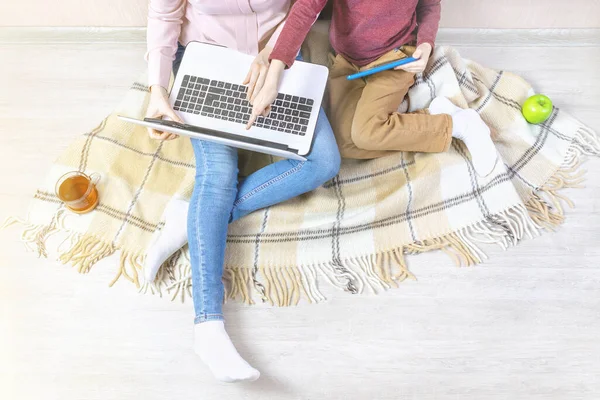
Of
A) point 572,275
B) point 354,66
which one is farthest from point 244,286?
point 572,275

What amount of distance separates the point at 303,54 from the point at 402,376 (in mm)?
860

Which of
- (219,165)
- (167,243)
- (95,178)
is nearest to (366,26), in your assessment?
(219,165)

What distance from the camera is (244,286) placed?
43.4 inches

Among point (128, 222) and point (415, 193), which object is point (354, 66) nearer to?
point (415, 193)

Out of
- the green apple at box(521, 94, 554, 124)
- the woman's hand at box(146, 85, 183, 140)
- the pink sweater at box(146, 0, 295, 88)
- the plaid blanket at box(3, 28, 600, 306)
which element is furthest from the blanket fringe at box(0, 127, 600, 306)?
the pink sweater at box(146, 0, 295, 88)

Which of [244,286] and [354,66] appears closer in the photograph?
[244,286]

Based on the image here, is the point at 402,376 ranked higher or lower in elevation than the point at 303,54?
lower

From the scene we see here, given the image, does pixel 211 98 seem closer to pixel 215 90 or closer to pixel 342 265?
pixel 215 90

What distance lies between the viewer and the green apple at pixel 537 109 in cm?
120

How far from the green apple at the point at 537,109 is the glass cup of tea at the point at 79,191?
1138mm

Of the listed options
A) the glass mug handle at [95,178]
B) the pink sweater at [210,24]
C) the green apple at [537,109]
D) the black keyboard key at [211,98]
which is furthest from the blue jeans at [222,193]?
the green apple at [537,109]

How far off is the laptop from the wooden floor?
40 cm

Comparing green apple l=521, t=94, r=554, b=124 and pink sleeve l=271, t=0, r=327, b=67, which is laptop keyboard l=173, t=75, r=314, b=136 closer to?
pink sleeve l=271, t=0, r=327, b=67

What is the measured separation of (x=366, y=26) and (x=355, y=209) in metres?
0.44
